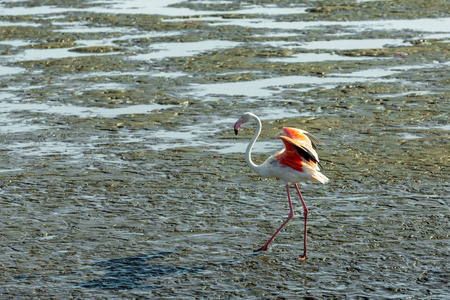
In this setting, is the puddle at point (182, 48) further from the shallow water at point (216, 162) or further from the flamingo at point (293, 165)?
the flamingo at point (293, 165)

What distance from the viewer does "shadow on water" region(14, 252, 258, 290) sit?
6738mm

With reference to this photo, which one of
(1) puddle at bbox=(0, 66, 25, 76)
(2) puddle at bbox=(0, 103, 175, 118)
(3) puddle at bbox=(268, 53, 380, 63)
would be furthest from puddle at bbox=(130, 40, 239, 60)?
(2) puddle at bbox=(0, 103, 175, 118)

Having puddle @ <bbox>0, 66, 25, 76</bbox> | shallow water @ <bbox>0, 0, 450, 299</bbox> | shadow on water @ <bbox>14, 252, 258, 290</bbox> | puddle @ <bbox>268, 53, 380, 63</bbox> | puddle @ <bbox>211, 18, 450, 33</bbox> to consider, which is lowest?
shadow on water @ <bbox>14, 252, 258, 290</bbox>

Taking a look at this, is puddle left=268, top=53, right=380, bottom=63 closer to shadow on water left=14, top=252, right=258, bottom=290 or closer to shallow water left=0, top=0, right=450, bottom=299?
shallow water left=0, top=0, right=450, bottom=299

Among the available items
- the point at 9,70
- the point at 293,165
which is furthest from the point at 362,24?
the point at 293,165

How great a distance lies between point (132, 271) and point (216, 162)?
3.52m

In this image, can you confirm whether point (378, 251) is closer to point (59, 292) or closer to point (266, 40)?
point (59, 292)

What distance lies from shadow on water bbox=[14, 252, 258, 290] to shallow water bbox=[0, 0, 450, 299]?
2 centimetres

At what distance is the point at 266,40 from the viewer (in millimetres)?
19188

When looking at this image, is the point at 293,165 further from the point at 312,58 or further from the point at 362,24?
the point at 362,24

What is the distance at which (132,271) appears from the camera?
702 centimetres

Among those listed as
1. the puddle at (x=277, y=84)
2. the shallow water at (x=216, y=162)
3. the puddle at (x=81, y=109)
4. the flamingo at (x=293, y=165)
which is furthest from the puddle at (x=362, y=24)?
the flamingo at (x=293, y=165)

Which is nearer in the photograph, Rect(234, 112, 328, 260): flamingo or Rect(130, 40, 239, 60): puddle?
Rect(234, 112, 328, 260): flamingo

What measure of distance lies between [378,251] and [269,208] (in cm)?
164
